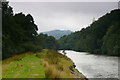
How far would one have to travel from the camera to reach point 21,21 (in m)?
46.7

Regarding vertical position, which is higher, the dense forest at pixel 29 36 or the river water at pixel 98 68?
the dense forest at pixel 29 36

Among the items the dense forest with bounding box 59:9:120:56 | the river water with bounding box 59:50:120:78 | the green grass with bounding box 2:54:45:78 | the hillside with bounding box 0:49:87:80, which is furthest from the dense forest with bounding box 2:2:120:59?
the river water with bounding box 59:50:120:78

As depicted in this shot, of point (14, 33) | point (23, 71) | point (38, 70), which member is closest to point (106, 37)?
point (14, 33)

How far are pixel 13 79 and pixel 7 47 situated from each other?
64.8 ft

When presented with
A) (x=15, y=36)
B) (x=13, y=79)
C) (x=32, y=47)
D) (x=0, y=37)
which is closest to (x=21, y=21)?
(x=32, y=47)

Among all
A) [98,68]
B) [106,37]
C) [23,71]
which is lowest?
[98,68]

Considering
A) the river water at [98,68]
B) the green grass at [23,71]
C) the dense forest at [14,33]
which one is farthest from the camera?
the dense forest at [14,33]

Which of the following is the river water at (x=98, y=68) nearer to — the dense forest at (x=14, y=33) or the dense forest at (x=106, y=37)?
the dense forest at (x=14, y=33)

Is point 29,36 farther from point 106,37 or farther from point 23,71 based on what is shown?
point 106,37

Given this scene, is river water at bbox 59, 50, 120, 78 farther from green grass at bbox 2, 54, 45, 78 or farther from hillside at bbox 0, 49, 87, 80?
green grass at bbox 2, 54, 45, 78

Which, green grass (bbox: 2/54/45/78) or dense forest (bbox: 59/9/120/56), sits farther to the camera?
dense forest (bbox: 59/9/120/56)

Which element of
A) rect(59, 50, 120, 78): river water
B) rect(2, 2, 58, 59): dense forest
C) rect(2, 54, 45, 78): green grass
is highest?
rect(2, 2, 58, 59): dense forest

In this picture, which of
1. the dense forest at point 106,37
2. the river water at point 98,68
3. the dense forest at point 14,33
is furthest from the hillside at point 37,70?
the dense forest at point 106,37

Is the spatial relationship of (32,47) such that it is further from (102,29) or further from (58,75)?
(102,29)
